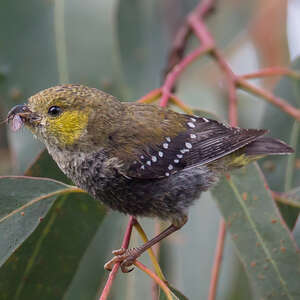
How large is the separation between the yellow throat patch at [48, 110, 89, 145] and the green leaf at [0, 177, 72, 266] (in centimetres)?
22

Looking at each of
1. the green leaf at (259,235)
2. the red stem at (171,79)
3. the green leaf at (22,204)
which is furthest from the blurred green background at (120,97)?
the red stem at (171,79)

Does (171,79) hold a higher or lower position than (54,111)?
higher

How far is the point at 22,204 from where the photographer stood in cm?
248

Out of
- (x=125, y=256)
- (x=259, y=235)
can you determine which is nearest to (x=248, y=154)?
(x=259, y=235)

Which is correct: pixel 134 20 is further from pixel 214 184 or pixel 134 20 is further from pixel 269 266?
pixel 269 266

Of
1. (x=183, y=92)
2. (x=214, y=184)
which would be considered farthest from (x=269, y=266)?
(x=183, y=92)

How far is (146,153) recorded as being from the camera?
8.77ft

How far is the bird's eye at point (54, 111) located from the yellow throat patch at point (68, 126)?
0.02m

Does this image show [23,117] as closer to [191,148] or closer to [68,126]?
[68,126]

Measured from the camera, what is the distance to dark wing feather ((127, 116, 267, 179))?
8.69ft

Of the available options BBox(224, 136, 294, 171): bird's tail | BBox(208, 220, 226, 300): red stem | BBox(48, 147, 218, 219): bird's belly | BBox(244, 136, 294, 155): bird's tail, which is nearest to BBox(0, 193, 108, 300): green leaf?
BBox(48, 147, 218, 219): bird's belly

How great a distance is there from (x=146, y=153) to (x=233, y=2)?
2807mm

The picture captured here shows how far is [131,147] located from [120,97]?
41.6 inches

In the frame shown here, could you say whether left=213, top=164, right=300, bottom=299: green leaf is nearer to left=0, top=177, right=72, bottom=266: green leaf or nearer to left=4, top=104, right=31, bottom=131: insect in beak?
left=0, top=177, right=72, bottom=266: green leaf
